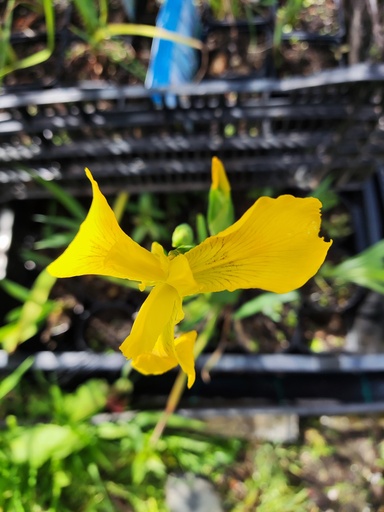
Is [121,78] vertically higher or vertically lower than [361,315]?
higher

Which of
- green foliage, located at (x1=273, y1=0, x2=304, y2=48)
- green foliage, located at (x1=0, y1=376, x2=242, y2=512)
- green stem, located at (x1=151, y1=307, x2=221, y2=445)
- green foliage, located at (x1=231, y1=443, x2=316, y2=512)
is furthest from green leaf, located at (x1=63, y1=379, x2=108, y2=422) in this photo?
green foliage, located at (x1=273, y1=0, x2=304, y2=48)

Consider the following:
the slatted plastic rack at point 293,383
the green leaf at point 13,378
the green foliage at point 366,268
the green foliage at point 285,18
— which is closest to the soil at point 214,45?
the green foliage at point 285,18

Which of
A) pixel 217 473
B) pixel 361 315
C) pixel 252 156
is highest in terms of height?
pixel 252 156

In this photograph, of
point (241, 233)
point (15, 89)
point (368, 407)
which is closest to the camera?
point (241, 233)

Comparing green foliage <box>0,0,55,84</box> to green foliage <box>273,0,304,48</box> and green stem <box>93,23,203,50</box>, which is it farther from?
green foliage <box>273,0,304,48</box>

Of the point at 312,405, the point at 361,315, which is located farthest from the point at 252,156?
the point at 312,405

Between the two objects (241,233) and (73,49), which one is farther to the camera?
(73,49)

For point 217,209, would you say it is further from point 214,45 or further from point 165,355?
point 214,45

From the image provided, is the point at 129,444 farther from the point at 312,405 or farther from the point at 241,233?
the point at 241,233
